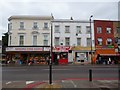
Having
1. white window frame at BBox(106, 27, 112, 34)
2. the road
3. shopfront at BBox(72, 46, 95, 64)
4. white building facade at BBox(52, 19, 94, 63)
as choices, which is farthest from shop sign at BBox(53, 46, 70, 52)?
the road

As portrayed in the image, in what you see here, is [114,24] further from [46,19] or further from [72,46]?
[46,19]

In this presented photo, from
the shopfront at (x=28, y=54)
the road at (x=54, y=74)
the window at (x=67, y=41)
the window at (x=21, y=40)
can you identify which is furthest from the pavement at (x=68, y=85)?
the window at (x=21, y=40)

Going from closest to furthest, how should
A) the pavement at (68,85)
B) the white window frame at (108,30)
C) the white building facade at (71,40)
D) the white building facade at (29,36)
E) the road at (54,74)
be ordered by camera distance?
the pavement at (68,85)
the road at (54,74)
the white building facade at (29,36)
the white building facade at (71,40)
the white window frame at (108,30)

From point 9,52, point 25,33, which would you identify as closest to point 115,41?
point 25,33

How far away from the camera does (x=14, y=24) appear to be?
1674 inches

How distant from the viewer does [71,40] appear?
42250mm

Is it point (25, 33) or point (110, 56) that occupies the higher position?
point (25, 33)

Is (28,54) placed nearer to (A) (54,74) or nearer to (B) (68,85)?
(A) (54,74)

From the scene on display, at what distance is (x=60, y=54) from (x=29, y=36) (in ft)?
22.4

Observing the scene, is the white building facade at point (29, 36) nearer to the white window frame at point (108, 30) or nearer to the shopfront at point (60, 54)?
the shopfront at point (60, 54)

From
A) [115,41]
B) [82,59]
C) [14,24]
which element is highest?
[14,24]

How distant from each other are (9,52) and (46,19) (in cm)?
949

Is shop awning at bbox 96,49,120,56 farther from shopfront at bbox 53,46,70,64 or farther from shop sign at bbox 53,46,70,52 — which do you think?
shopfront at bbox 53,46,70,64

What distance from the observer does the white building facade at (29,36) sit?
41.8 metres
